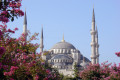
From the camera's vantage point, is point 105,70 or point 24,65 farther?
point 105,70

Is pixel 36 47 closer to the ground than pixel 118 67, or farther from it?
farther from it

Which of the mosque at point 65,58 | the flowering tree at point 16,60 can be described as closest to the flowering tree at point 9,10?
the flowering tree at point 16,60

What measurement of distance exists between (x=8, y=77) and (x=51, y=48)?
6840 cm

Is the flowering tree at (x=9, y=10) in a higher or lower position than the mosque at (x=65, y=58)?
higher

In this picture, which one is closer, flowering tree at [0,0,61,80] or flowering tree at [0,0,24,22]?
flowering tree at [0,0,24,22]

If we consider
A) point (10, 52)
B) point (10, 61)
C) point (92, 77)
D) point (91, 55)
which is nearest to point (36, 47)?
point (10, 52)

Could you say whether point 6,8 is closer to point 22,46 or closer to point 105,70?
point 22,46

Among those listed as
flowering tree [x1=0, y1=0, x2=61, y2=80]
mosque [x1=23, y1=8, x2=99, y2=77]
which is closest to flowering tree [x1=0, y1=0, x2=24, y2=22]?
flowering tree [x1=0, y1=0, x2=61, y2=80]

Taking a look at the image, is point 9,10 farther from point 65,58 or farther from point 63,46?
point 63,46

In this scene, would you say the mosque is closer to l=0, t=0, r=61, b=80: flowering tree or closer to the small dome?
the small dome

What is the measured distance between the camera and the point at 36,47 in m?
10.4

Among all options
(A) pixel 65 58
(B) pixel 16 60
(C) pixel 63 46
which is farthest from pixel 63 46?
(B) pixel 16 60

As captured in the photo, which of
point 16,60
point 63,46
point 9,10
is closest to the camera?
point 9,10

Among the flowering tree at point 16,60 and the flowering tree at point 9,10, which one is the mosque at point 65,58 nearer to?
the flowering tree at point 16,60
